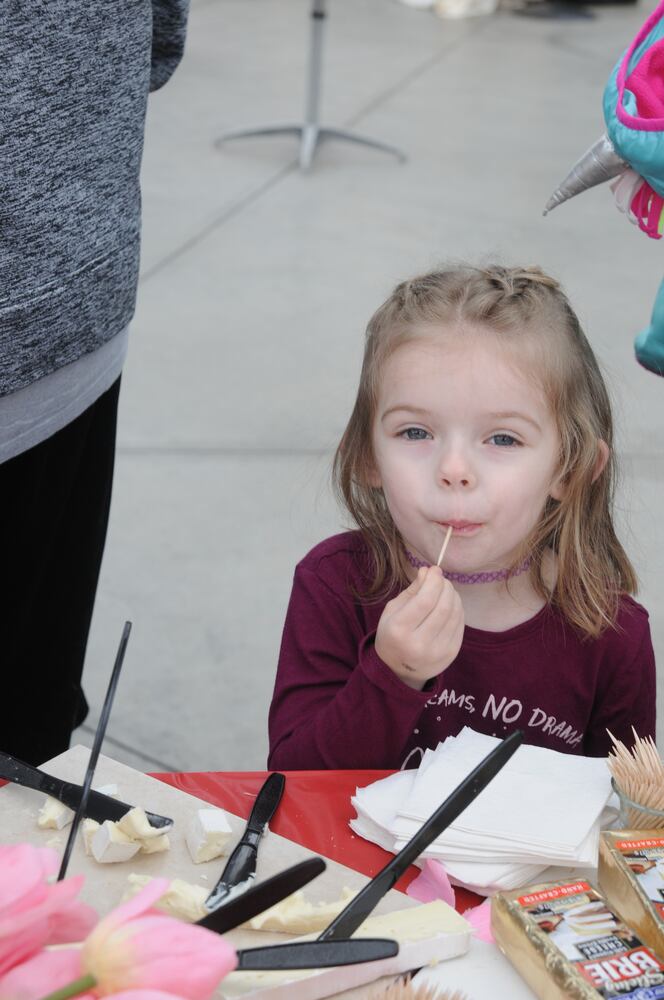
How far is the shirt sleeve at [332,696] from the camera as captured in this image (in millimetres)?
1274

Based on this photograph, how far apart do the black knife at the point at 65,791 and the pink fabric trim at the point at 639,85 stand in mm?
788

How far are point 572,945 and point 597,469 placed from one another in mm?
714

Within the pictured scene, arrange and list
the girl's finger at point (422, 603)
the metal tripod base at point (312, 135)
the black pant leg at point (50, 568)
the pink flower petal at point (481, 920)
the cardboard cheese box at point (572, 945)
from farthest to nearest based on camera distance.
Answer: the metal tripod base at point (312, 135) < the black pant leg at point (50, 568) < the girl's finger at point (422, 603) < the pink flower petal at point (481, 920) < the cardboard cheese box at point (572, 945)

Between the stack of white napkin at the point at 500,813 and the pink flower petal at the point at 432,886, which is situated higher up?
the stack of white napkin at the point at 500,813

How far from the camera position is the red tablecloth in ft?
3.41

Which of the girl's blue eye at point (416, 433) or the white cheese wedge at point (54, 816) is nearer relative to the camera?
the white cheese wedge at point (54, 816)

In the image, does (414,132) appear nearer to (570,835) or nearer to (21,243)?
(21,243)

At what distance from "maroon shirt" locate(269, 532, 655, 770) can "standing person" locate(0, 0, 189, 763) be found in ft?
1.11

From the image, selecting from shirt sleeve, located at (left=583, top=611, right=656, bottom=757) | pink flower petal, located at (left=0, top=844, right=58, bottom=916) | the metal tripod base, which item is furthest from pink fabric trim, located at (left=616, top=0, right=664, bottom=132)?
the metal tripod base

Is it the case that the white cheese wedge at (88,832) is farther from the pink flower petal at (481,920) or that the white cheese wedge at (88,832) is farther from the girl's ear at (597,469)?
the girl's ear at (597,469)

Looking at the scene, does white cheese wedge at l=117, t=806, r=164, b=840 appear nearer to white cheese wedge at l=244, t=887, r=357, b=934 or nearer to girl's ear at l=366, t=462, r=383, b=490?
white cheese wedge at l=244, t=887, r=357, b=934

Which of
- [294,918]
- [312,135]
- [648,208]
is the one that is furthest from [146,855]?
[312,135]

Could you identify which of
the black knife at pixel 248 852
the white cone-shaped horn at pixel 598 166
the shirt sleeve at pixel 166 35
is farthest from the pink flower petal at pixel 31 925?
the shirt sleeve at pixel 166 35

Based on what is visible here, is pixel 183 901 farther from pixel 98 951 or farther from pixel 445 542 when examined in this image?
pixel 445 542
